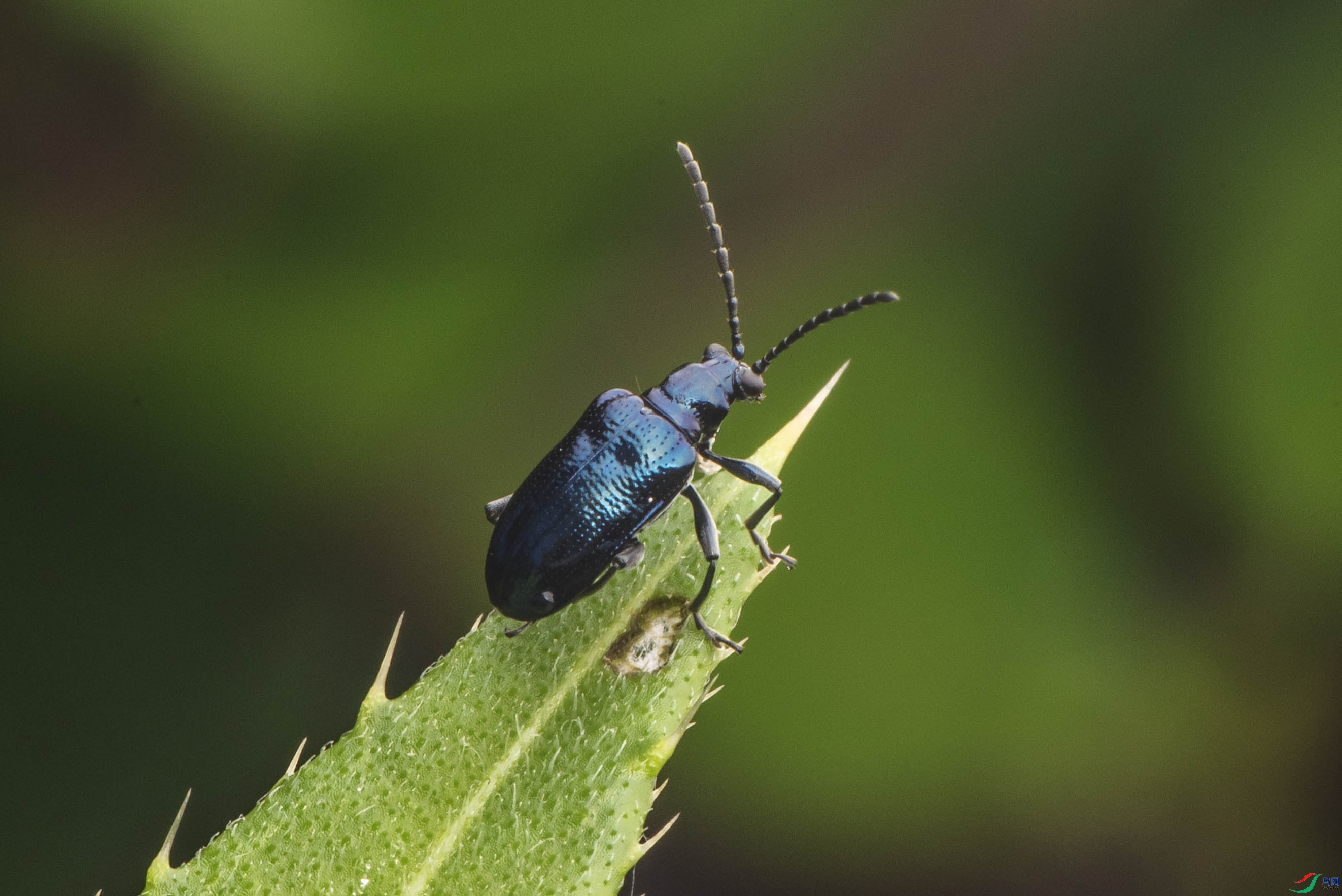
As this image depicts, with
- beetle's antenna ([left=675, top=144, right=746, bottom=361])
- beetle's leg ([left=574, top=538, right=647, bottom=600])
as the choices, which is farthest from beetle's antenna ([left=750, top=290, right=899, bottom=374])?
beetle's leg ([left=574, top=538, right=647, bottom=600])

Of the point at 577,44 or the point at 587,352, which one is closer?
the point at 577,44

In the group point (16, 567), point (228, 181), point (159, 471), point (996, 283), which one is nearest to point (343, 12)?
Result: point (228, 181)

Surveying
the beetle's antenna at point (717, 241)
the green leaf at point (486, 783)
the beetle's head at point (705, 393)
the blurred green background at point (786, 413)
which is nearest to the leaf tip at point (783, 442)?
the green leaf at point (486, 783)

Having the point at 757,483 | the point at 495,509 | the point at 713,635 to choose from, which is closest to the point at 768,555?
the point at 757,483

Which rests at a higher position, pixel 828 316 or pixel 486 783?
pixel 828 316

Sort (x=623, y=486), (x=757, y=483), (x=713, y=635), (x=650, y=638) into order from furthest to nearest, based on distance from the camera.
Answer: (x=623, y=486) < (x=757, y=483) < (x=650, y=638) < (x=713, y=635)

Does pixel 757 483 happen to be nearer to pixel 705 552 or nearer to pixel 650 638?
pixel 705 552

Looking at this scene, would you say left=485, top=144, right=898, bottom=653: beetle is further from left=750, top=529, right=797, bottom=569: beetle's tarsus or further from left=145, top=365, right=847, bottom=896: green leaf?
left=145, top=365, right=847, bottom=896: green leaf

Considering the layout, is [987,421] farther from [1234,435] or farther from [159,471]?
[159,471]
